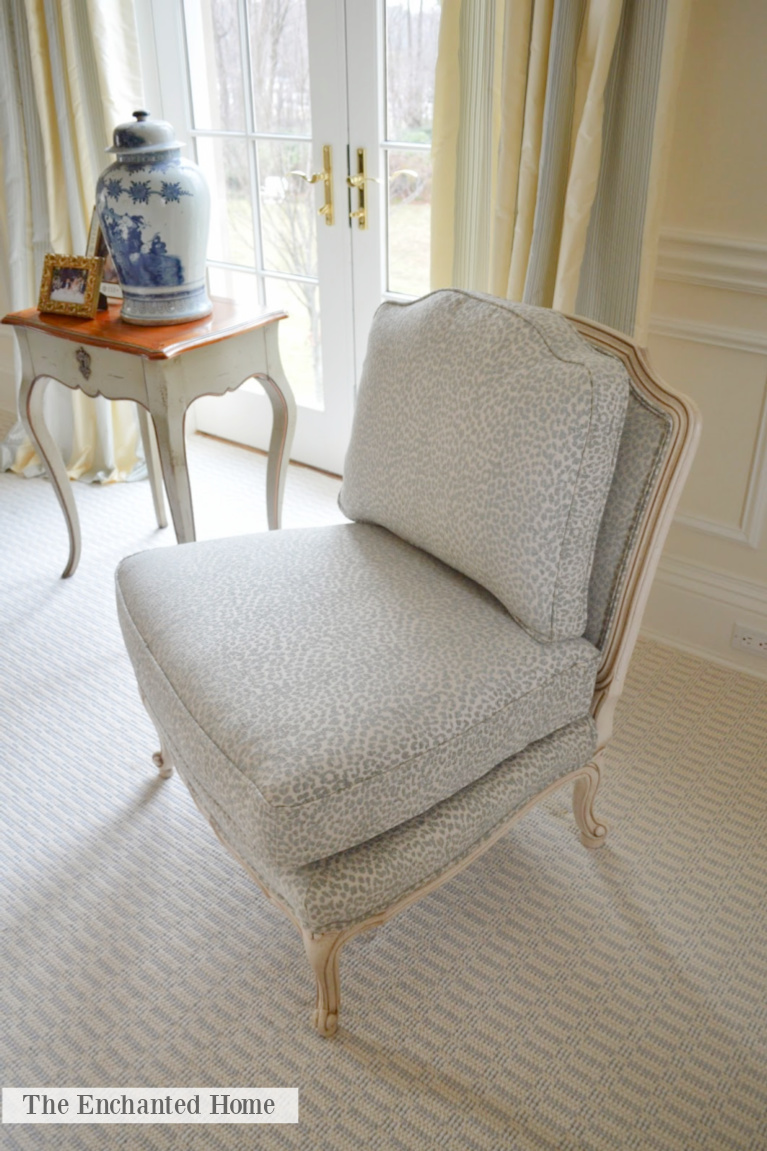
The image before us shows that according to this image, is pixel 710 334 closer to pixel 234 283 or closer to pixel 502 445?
pixel 502 445

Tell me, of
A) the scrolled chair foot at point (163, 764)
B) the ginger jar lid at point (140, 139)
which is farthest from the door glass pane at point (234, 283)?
the scrolled chair foot at point (163, 764)

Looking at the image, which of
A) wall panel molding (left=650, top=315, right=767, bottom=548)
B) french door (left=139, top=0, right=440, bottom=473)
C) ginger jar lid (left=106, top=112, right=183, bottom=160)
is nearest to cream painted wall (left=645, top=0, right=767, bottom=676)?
wall panel molding (left=650, top=315, right=767, bottom=548)

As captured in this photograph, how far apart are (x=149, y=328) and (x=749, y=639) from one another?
5.30ft

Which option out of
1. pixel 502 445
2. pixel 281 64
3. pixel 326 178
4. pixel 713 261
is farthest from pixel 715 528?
pixel 281 64

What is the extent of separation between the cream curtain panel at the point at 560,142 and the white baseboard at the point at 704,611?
0.62 metres

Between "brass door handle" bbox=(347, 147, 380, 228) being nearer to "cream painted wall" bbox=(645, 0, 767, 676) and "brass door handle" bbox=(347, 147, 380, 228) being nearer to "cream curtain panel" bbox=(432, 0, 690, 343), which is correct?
"cream curtain panel" bbox=(432, 0, 690, 343)

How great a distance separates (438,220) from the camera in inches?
92.7

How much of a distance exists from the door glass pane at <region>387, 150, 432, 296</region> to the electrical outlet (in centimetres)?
132

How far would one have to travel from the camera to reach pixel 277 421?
2.50m

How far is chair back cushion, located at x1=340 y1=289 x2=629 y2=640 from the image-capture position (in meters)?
1.43

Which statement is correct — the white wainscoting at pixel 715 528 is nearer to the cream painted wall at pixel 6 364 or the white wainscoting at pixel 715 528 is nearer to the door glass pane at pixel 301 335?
the door glass pane at pixel 301 335

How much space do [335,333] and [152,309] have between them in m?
1.00

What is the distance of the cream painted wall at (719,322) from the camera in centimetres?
191

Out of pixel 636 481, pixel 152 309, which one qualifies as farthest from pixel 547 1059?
pixel 152 309
